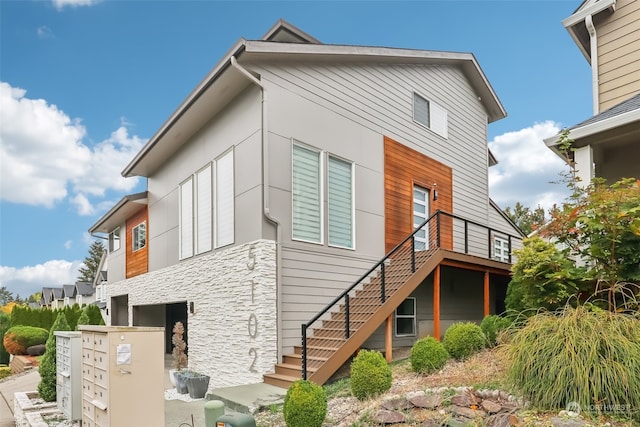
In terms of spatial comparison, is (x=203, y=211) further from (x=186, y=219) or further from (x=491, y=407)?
(x=491, y=407)

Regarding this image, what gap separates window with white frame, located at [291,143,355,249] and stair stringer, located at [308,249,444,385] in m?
1.77

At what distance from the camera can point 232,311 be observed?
9.57 metres

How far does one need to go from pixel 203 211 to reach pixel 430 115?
6649 millimetres

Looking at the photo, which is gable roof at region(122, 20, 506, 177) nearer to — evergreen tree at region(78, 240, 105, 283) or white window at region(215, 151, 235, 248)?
white window at region(215, 151, 235, 248)

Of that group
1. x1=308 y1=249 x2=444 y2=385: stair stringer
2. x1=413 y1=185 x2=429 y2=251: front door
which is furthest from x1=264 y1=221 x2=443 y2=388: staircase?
x1=413 y1=185 x2=429 y2=251: front door

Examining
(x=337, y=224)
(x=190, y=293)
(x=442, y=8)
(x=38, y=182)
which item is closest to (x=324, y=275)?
(x=337, y=224)

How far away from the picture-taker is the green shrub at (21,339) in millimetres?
17969

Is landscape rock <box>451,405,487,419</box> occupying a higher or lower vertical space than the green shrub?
higher

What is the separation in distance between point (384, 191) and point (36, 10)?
9.76m

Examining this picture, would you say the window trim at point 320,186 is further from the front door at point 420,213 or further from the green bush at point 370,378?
the green bush at point 370,378

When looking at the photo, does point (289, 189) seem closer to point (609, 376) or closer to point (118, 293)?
point (609, 376)

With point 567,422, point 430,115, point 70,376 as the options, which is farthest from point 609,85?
point 70,376

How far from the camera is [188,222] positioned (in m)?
12.4

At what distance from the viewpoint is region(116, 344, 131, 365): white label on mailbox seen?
574cm
